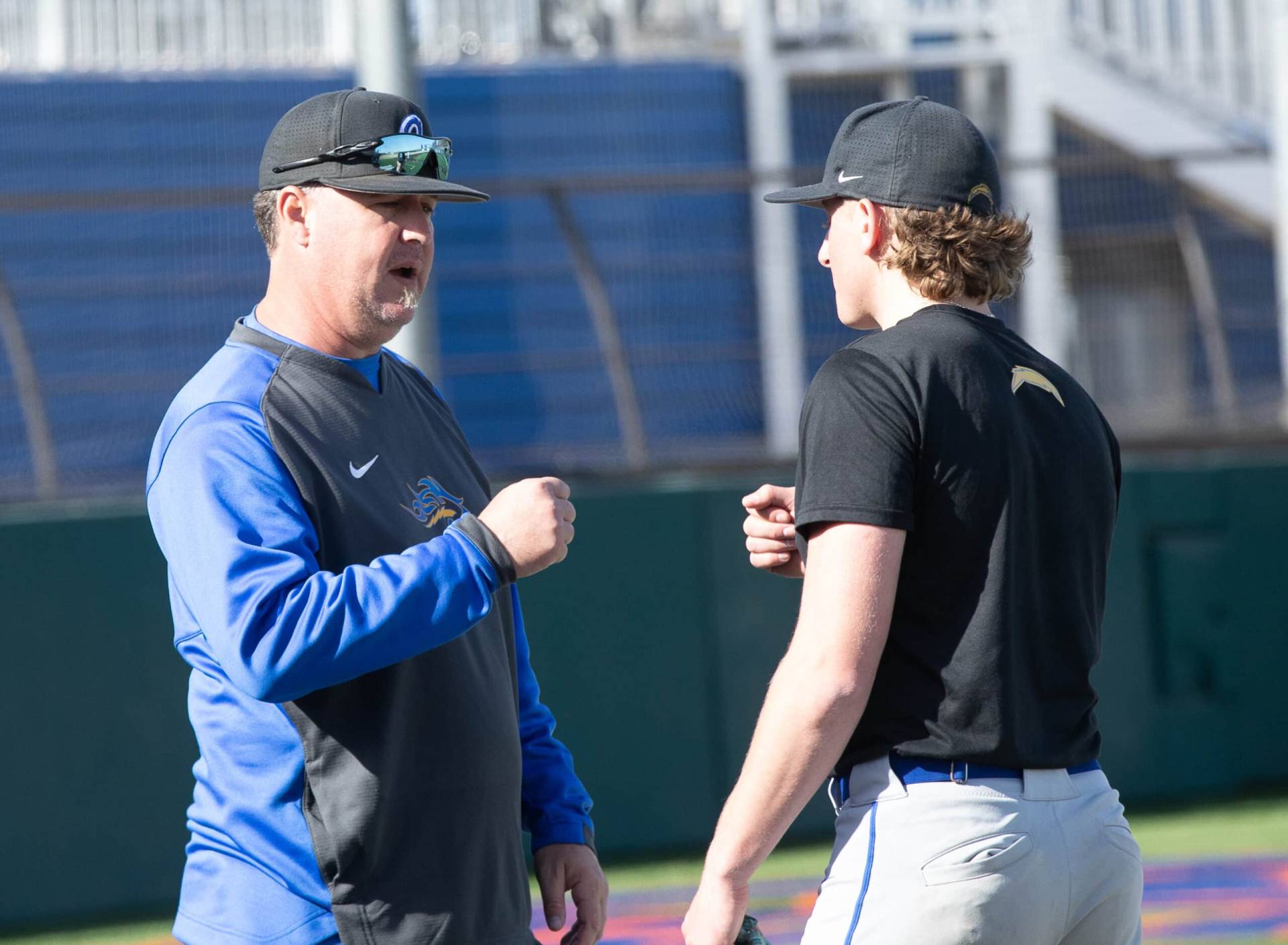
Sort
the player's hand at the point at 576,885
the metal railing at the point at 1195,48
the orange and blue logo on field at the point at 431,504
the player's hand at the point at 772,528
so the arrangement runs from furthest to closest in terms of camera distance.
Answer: the metal railing at the point at 1195,48 → the player's hand at the point at 576,885 → the player's hand at the point at 772,528 → the orange and blue logo on field at the point at 431,504

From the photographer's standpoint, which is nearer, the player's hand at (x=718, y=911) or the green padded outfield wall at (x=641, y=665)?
the player's hand at (x=718, y=911)

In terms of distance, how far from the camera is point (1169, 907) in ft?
19.7

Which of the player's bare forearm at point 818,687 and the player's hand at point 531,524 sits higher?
the player's hand at point 531,524

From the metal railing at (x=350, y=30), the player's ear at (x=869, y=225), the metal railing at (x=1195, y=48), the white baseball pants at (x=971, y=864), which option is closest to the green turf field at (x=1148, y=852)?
the white baseball pants at (x=971, y=864)

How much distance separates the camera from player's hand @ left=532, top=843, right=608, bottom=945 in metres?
2.82

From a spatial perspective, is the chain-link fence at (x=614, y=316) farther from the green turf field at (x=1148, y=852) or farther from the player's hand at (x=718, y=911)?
the player's hand at (x=718, y=911)

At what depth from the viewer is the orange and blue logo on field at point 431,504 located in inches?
100.0

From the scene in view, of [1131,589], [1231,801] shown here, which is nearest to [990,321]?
[1131,589]

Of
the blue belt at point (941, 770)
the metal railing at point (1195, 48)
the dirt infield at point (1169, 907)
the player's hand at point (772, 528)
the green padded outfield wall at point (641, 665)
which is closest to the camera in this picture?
the blue belt at point (941, 770)

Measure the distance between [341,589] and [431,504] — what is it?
391mm

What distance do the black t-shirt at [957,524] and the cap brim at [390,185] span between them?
2.29 ft

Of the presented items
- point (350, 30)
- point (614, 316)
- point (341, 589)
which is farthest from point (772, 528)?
point (350, 30)

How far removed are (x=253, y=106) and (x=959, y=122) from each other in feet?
37.8

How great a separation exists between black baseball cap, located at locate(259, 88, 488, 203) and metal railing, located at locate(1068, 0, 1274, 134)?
11.7 metres
